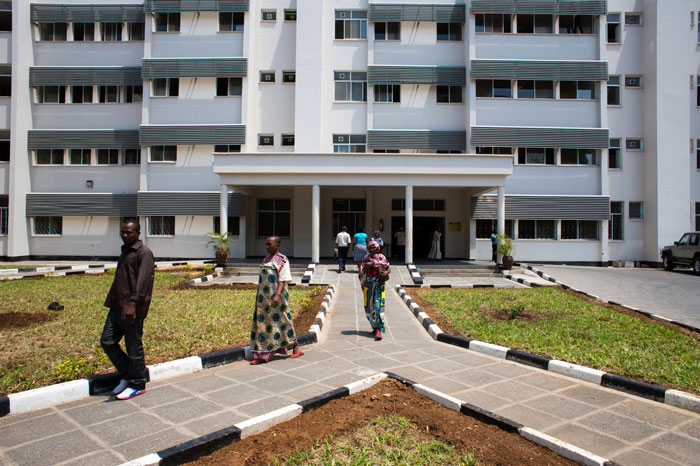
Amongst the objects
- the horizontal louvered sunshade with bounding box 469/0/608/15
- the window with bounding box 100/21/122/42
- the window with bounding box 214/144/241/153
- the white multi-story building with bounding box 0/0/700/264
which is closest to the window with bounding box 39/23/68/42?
the white multi-story building with bounding box 0/0/700/264

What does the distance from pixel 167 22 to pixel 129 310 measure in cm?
2343

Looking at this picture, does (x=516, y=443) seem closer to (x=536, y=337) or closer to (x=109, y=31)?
(x=536, y=337)

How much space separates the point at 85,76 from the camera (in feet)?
74.8

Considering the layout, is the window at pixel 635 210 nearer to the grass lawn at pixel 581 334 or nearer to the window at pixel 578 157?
the window at pixel 578 157

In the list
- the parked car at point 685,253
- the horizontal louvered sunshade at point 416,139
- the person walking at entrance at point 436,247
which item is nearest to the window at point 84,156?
the horizontal louvered sunshade at point 416,139

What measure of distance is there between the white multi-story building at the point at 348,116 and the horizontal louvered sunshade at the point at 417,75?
3.0 inches

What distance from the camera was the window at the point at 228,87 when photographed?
22.3 meters

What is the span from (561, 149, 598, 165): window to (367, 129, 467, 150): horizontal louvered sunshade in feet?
17.4

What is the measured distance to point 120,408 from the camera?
4137 millimetres

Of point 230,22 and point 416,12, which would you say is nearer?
point 416,12

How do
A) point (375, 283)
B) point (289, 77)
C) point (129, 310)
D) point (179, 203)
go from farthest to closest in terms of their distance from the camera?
point (289, 77), point (179, 203), point (375, 283), point (129, 310)

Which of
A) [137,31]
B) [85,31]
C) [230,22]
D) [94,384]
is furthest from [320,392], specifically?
[85,31]

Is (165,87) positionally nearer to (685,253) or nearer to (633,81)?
(633,81)

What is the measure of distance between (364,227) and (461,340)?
15833 millimetres
